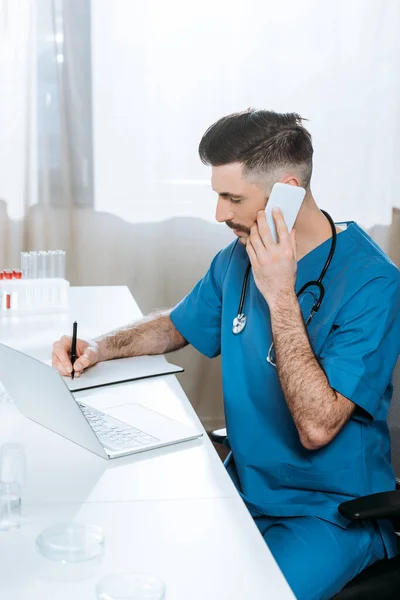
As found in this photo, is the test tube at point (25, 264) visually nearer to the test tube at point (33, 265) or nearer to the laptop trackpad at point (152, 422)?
the test tube at point (33, 265)

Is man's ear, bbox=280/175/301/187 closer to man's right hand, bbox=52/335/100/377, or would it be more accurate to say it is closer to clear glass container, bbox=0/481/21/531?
man's right hand, bbox=52/335/100/377

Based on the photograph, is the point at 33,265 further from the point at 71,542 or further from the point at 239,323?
the point at 71,542

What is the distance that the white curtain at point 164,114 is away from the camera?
2.87 metres

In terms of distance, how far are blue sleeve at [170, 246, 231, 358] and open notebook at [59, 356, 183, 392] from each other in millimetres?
126

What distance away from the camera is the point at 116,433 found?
126cm

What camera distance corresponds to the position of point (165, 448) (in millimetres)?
1226

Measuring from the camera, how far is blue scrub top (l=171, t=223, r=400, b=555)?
140 cm

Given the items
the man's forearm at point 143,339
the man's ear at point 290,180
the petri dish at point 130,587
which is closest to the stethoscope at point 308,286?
the man's ear at point 290,180

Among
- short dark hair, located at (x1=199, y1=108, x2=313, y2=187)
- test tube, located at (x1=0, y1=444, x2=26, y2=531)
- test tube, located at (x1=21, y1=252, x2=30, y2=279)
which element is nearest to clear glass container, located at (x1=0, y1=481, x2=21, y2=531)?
test tube, located at (x1=0, y1=444, x2=26, y2=531)

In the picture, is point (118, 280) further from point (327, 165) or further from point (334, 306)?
point (334, 306)

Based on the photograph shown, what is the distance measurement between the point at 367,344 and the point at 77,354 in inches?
23.7

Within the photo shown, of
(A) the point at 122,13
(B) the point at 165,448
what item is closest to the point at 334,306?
(B) the point at 165,448

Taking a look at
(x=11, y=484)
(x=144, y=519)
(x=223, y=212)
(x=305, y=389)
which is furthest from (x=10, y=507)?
(x=223, y=212)

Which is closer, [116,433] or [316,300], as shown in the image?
[116,433]
